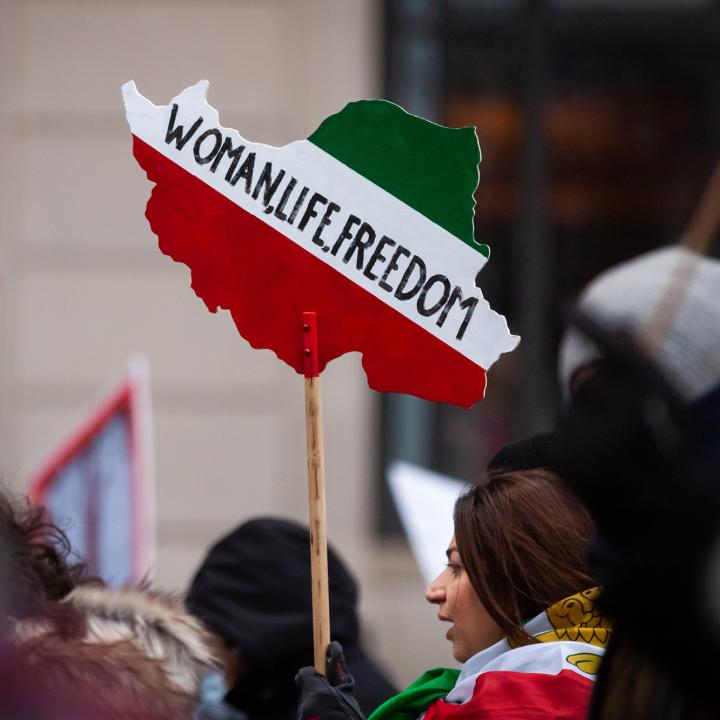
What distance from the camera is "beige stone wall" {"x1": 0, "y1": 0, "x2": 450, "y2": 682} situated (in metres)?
5.93

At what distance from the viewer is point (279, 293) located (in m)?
2.07

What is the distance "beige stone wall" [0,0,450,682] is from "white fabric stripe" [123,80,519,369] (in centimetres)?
383

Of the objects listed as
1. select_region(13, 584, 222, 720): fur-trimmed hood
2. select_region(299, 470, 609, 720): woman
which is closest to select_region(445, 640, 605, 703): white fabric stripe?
select_region(299, 470, 609, 720): woman

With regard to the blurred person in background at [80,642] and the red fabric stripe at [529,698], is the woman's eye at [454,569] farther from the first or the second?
the blurred person in background at [80,642]

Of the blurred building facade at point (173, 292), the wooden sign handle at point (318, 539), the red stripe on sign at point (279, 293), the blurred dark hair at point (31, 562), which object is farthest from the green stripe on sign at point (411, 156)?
the blurred building facade at point (173, 292)

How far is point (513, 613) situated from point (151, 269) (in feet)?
13.9

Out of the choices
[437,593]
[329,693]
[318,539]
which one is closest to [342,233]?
[318,539]

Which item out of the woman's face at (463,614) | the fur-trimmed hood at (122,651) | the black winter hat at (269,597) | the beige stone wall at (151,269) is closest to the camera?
the fur-trimmed hood at (122,651)

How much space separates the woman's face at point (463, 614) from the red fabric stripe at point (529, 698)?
19cm

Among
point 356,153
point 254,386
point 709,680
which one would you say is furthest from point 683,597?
point 254,386

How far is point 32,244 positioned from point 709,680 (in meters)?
5.27

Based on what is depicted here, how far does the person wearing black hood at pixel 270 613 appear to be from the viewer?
2.85 meters

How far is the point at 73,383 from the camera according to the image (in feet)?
19.5

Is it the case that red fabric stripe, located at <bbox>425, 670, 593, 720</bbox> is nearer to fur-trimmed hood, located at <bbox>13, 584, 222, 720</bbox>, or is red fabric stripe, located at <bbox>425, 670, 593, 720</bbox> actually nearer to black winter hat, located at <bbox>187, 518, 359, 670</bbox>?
fur-trimmed hood, located at <bbox>13, 584, 222, 720</bbox>
